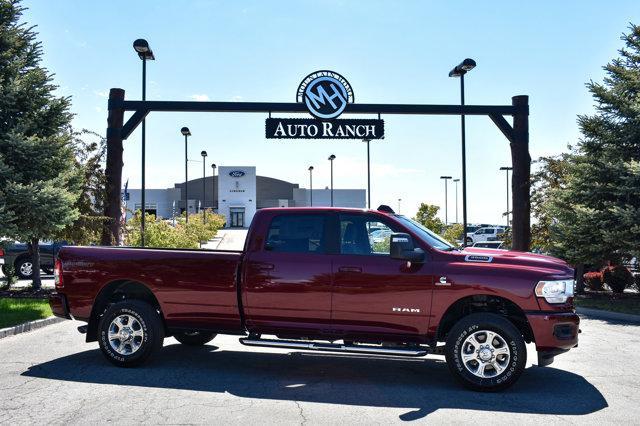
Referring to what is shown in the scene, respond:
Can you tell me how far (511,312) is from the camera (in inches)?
266

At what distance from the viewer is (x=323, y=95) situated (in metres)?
15.5

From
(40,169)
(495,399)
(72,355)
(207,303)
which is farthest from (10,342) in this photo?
(495,399)

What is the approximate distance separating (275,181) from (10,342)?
83.1m

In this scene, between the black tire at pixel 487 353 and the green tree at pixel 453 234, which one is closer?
the black tire at pixel 487 353

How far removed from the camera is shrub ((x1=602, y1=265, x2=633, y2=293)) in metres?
16.7

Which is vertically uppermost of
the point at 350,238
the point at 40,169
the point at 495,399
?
the point at 40,169

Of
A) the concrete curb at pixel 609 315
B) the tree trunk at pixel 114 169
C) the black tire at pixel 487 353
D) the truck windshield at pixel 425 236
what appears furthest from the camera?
the tree trunk at pixel 114 169

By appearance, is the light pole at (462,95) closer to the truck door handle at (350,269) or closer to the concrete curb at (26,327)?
the truck door handle at (350,269)

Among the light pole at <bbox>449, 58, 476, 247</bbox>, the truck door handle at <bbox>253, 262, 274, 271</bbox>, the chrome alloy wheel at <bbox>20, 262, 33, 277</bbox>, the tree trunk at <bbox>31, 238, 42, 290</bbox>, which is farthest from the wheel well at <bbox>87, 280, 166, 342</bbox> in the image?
the chrome alloy wheel at <bbox>20, 262, 33, 277</bbox>

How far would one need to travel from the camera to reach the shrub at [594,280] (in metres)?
17.5

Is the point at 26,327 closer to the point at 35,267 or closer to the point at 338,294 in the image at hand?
the point at 338,294

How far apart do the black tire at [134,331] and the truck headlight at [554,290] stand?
4.57 metres

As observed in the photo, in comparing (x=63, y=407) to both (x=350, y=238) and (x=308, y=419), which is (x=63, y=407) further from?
(x=350, y=238)

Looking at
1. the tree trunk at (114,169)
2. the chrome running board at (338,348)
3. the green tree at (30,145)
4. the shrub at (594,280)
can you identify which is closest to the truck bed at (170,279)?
the chrome running board at (338,348)
